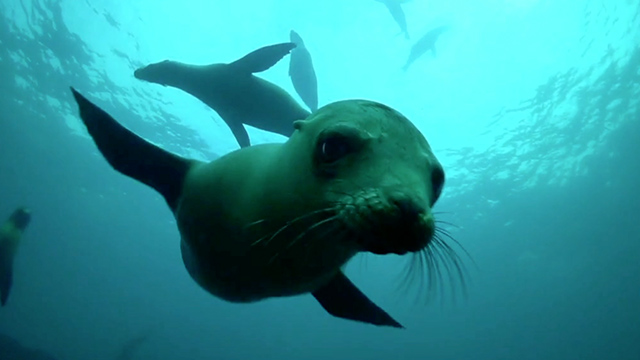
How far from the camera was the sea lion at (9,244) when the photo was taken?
10.5 m

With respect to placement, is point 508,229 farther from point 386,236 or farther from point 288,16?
point 386,236

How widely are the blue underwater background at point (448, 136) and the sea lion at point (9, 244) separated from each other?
7.72 m

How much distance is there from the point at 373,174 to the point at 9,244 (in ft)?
46.7

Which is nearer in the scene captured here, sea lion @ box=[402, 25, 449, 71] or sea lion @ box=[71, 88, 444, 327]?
sea lion @ box=[71, 88, 444, 327]

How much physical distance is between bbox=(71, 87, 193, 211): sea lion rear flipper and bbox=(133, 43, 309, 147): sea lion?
3.83m

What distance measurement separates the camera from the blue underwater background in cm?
1517

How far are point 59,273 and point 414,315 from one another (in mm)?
67446

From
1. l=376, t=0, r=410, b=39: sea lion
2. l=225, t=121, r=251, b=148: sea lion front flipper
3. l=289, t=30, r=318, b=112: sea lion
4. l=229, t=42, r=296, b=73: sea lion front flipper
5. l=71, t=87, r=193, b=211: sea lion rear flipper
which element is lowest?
l=71, t=87, r=193, b=211: sea lion rear flipper

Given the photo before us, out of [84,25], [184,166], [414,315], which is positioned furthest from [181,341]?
[184,166]

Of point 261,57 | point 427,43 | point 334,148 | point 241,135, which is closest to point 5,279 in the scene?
point 241,135

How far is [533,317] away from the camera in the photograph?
47938 mm

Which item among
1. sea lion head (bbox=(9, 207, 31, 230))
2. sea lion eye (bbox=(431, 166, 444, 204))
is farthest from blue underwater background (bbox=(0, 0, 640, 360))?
sea lion head (bbox=(9, 207, 31, 230))

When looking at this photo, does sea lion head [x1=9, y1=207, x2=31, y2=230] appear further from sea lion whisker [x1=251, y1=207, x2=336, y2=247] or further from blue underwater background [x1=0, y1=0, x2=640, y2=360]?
sea lion whisker [x1=251, y1=207, x2=336, y2=247]

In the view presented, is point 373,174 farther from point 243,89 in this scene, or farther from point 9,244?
point 9,244
